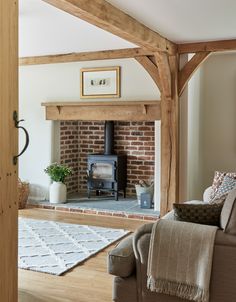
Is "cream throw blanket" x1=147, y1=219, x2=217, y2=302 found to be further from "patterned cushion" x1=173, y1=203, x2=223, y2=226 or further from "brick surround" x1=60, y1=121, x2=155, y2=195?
"brick surround" x1=60, y1=121, x2=155, y2=195

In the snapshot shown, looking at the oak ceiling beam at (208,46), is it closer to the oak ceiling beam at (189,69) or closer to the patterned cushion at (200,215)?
the oak ceiling beam at (189,69)

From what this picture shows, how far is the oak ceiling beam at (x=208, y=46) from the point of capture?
514 cm

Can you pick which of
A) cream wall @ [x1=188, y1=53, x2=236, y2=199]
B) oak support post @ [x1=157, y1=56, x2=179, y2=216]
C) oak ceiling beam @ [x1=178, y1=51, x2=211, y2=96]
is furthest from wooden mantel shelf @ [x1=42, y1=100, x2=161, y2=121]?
cream wall @ [x1=188, y1=53, x2=236, y2=199]

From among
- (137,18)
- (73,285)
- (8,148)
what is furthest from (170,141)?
(8,148)

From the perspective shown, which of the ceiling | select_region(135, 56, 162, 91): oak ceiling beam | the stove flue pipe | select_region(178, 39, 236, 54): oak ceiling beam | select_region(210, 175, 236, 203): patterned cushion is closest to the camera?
the ceiling

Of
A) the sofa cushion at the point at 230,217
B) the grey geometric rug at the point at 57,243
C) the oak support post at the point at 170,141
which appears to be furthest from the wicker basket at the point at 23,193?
the sofa cushion at the point at 230,217

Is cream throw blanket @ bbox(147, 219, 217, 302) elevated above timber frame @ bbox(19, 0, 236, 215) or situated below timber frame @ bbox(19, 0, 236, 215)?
below

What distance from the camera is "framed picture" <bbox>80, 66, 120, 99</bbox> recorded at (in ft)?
19.5

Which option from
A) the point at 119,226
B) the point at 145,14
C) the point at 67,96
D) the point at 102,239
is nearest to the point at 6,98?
the point at 145,14

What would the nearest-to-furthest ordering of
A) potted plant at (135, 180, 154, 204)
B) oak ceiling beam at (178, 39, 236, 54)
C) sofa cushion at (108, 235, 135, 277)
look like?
sofa cushion at (108, 235, 135, 277) → oak ceiling beam at (178, 39, 236, 54) → potted plant at (135, 180, 154, 204)

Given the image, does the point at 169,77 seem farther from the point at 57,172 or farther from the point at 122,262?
the point at 122,262

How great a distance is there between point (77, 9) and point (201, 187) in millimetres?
3784

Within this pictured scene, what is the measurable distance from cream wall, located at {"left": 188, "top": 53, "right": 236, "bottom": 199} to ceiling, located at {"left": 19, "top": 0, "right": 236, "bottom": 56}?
0.96 metres

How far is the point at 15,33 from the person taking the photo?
2.06 metres
